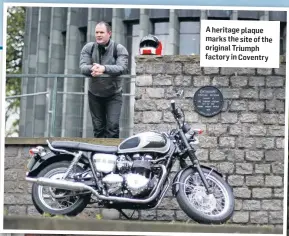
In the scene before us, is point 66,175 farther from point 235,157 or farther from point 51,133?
point 235,157

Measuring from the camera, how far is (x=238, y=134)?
32.9 feet

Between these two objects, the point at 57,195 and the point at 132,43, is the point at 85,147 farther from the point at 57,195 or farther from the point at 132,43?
the point at 132,43

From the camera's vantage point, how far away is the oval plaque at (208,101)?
10.1 metres

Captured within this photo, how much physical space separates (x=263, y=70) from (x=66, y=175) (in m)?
2.29

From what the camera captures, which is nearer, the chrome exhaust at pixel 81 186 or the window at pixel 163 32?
the chrome exhaust at pixel 81 186

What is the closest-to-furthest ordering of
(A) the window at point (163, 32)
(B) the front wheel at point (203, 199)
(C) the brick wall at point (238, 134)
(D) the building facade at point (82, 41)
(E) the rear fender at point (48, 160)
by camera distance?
1. (B) the front wheel at point (203, 199)
2. (E) the rear fender at point (48, 160)
3. (C) the brick wall at point (238, 134)
4. (D) the building facade at point (82, 41)
5. (A) the window at point (163, 32)

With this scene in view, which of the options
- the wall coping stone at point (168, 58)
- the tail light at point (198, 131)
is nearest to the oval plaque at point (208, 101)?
the tail light at point (198, 131)

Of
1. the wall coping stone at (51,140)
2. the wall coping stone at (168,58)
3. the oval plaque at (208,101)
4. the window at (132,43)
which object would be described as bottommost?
the wall coping stone at (51,140)

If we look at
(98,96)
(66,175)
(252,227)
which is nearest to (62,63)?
(98,96)

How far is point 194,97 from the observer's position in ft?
33.1

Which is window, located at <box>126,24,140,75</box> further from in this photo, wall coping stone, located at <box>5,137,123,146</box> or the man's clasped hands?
wall coping stone, located at <box>5,137,123,146</box>

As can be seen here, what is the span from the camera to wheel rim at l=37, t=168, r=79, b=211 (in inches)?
386

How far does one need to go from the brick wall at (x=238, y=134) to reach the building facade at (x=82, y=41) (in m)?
0.28
